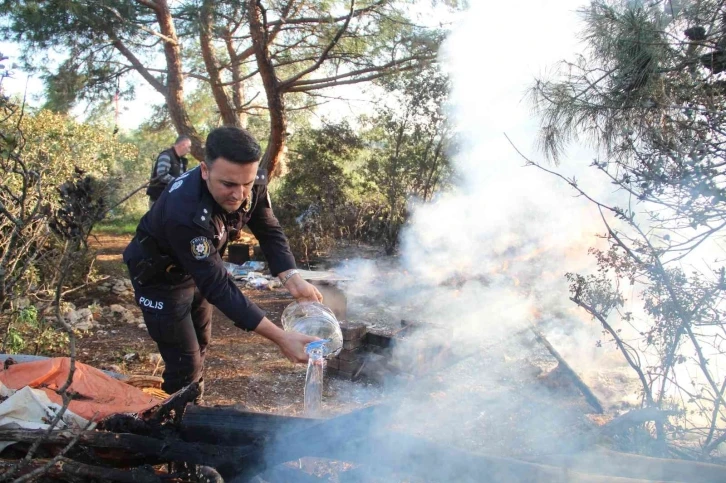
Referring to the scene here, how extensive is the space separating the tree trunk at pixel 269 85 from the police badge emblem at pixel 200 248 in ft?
18.2

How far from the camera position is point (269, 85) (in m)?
8.18

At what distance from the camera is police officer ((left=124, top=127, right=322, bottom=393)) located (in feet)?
8.05

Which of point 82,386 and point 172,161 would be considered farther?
point 172,161

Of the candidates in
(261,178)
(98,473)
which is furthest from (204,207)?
(98,473)

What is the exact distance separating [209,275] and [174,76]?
24.6ft

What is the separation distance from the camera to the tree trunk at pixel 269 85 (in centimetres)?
752

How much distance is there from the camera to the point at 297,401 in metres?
4.16

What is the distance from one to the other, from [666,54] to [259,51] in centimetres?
603

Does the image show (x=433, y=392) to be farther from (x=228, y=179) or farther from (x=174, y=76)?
→ (x=174, y=76)

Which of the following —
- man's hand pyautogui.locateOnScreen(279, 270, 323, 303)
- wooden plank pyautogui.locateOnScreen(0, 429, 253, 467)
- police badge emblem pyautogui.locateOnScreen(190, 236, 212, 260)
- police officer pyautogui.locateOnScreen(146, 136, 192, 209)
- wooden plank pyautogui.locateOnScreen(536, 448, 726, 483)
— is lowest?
wooden plank pyautogui.locateOnScreen(0, 429, 253, 467)

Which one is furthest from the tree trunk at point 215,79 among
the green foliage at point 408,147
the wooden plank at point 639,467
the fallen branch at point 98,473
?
the wooden plank at point 639,467

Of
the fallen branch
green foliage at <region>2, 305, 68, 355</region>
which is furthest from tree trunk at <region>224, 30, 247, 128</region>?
the fallen branch

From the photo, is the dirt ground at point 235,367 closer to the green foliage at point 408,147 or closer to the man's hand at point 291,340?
the man's hand at point 291,340

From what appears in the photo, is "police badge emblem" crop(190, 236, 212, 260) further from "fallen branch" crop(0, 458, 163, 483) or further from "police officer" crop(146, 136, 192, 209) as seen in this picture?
"police officer" crop(146, 136, 192, 209)
